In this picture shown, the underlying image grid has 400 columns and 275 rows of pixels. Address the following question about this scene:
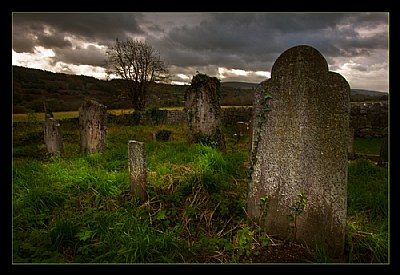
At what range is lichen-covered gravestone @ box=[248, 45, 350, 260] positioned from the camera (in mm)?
2984

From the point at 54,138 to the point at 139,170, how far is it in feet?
13.0

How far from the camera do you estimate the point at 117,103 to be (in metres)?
19.1

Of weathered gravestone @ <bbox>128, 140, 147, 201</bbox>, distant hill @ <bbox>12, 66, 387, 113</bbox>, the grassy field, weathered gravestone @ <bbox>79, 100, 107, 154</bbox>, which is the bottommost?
the grassy field

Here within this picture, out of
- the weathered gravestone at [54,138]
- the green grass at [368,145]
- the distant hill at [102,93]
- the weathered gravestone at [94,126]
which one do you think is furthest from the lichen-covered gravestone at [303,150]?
the distant hill at [102,93]

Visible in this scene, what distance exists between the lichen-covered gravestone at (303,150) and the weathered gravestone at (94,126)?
4.93m

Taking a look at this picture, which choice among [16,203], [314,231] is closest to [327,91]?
[314,231]

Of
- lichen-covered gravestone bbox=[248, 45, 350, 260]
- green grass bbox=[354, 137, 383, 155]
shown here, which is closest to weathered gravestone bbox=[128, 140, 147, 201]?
lichen-covered gravestone bbox=[248, 45, 350, 260]

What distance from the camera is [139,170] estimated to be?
13.5 ft

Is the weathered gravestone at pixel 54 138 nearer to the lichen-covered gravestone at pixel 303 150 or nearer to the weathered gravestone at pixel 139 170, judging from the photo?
the weathered gravestone at pixel 139 170

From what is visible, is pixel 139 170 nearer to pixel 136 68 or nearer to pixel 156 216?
pixel 156 216

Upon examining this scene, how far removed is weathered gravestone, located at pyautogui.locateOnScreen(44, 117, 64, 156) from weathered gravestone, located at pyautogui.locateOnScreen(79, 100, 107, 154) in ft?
1.92

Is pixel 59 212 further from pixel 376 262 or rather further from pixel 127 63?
pixel 127 63

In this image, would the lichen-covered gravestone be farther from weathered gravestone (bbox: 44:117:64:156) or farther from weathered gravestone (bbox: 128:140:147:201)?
weathered gravestone (bbox: 44:117:64:156)

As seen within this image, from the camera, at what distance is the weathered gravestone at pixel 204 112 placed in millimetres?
8078
